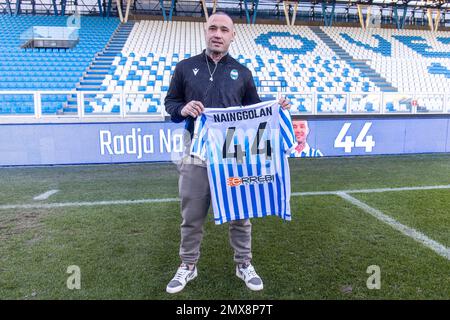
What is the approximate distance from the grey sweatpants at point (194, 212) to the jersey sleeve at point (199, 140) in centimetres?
9

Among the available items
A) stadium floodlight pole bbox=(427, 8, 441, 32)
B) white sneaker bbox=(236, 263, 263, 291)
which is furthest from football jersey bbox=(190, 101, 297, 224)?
stadium floodlight pole bbox=(427, 8, 441, 32)

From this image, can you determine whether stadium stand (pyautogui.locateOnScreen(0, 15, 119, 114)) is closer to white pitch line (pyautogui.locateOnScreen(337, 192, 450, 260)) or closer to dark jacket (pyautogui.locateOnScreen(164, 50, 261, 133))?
dark jacket (pyautogui.locateOnScreen(164, 50, 261, 133))

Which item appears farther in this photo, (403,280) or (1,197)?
(1,197)

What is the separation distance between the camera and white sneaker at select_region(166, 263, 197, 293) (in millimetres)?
2475

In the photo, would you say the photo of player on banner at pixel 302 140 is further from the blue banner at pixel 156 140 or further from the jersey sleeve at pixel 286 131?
the jersey sleeve at pixel 286 131

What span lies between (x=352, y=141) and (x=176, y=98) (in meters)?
6.22

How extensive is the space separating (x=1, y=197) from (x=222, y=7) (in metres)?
23.0

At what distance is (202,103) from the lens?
8.20 feet

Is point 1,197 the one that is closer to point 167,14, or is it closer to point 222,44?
point 222,44

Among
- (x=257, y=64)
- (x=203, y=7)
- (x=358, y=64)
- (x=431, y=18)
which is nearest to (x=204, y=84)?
(x=257, y=64)

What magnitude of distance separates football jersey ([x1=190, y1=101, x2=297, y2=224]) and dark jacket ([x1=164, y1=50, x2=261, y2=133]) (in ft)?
0.29

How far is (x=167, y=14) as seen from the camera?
2331cm
